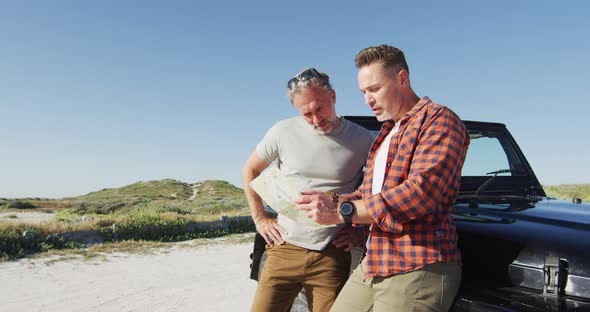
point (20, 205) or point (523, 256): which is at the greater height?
point (523, 256)

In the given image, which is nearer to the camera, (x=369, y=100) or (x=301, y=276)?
(x=369, y=100)

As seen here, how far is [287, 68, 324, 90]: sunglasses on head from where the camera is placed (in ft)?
8.53

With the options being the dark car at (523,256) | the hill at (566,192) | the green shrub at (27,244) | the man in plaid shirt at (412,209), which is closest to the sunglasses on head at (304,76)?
the man in plaid shirt at (412,209)

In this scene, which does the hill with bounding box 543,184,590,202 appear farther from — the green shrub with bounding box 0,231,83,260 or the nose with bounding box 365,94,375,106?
the green shrub with bounding box 0,231,83,260

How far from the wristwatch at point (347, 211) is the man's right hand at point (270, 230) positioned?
1027 mm

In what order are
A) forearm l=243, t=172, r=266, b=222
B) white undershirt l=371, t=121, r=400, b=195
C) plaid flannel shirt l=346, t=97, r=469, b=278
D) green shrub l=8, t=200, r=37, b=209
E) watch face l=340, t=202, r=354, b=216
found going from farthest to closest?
green shrub l=8, t=200, r=37, b=209 < forearm l=243, t=172, r=266, b=222 < white undershirt l=371, t=121, r=400, b=195 < watch face l=340, t=202, r=354, b=216 < plaid flannel shirt l=346, t=97, r=469, b=278

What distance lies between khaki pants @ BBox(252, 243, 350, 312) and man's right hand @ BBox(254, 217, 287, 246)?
0.05 m

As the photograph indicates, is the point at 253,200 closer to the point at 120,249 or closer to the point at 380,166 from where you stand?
the point at 380,166

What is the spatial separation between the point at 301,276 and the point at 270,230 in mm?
369

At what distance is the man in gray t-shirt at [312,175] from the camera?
262cm

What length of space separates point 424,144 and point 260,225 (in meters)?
1.50

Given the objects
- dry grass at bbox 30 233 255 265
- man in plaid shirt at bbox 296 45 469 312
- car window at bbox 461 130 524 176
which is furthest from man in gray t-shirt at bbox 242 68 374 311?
dry grass at bbox 30 233 255 265

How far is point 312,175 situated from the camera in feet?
8.70

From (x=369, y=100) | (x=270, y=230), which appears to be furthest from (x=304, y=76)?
(x=270, y=230)
